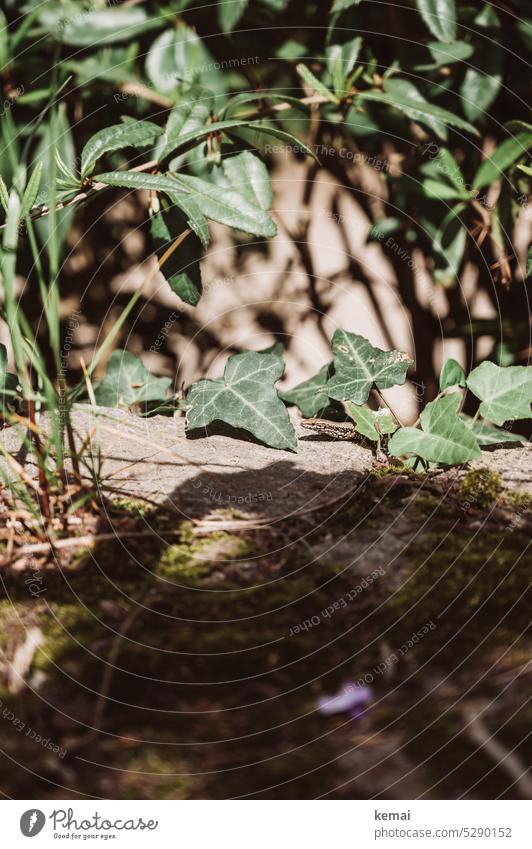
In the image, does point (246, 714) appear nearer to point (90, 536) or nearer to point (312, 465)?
point (90, 536)

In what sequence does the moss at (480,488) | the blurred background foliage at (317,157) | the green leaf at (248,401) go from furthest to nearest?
the blurred background foliage at (317,157) → the green leaf at (248,401) → the moss at (480,488)

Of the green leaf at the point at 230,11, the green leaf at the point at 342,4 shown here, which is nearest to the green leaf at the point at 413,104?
the green leaf at the point at 342,4

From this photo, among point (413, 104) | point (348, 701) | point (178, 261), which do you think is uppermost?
point (413, 104)

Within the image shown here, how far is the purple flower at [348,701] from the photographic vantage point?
0.58 meters

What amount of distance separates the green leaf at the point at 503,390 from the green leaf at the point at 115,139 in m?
0.60

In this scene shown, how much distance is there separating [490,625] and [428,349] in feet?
3.50

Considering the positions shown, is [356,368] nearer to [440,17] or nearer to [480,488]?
[480,488]

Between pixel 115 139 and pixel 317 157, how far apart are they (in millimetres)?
453

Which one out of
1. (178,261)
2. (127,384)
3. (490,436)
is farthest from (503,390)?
(127,384)

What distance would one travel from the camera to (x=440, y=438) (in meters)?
0.92

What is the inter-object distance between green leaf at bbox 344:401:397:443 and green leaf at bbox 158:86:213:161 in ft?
1.50

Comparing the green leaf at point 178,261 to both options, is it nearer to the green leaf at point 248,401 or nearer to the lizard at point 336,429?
the green leaf at point 248,401

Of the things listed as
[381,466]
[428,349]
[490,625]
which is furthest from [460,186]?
[490,625]

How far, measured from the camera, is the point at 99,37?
126 cm
